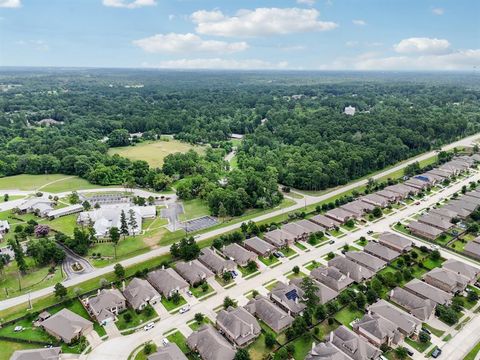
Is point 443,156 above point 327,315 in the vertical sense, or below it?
above

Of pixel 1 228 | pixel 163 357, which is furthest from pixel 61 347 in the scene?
pixel 1 228

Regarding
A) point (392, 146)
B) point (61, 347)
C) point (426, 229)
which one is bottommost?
point (61, 347)

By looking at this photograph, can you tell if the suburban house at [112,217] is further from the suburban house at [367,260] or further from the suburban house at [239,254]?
the suburban house at [367,260]

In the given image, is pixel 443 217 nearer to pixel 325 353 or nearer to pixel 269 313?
pixel 269 313

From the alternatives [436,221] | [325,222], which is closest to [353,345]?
[325,222]

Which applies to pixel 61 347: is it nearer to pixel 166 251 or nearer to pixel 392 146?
pixel 166 251

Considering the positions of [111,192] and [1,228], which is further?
[111,192]
